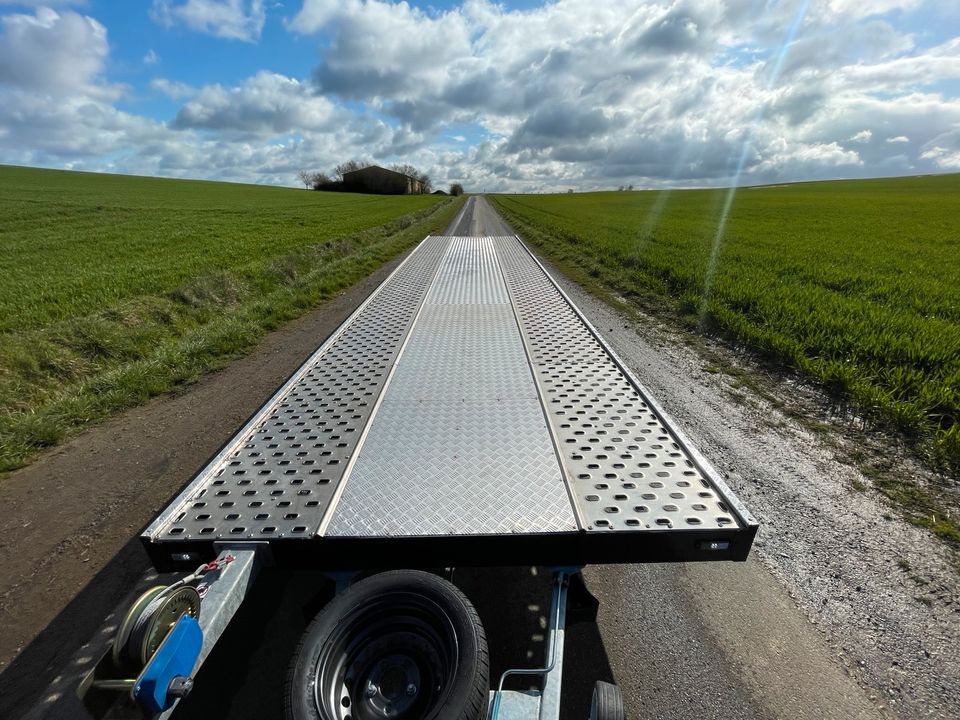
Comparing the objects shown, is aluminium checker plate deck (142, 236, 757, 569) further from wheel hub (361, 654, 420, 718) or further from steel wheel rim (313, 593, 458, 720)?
wheel hub (361, 654, 420, 718)

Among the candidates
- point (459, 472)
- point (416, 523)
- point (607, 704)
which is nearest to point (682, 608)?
point (607, 704)

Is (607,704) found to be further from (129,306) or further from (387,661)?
(129,306)

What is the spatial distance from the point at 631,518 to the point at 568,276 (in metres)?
9.70

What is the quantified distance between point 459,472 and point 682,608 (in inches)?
52.6

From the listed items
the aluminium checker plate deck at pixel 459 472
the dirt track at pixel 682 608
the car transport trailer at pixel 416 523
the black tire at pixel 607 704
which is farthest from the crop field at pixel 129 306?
the black tire at pixel 607 704

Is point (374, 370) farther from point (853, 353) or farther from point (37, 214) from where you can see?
point (37, 214)

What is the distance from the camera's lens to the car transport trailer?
1558 millimetres

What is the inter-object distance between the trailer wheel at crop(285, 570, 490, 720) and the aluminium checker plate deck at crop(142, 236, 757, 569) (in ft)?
0.65

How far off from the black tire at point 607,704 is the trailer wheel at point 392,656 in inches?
16.9

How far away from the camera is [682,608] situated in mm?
2328

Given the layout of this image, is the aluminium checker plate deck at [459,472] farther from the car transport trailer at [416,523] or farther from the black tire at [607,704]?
the black tire at [607,704]

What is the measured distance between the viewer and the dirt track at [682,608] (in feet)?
6.34

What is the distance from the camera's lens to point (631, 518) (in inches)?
78.9

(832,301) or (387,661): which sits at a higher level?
(387,661)
